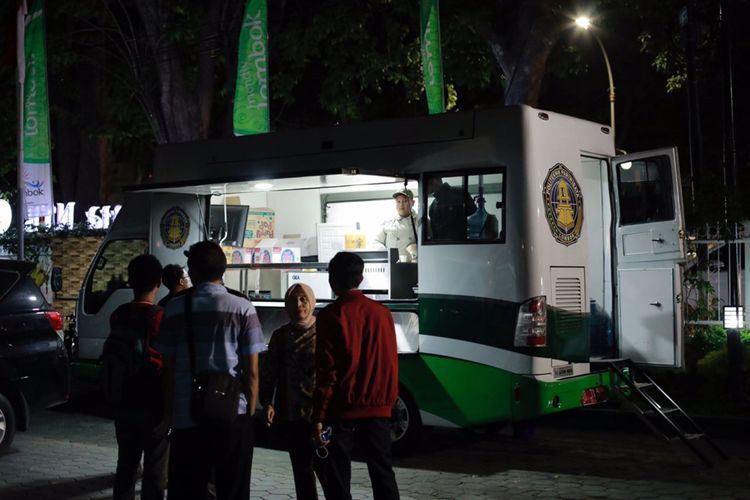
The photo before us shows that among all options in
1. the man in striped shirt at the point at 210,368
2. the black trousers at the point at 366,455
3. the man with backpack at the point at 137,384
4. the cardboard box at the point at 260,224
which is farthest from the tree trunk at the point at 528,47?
the man in striped shirt at the point at 210,368

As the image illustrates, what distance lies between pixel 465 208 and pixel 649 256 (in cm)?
188

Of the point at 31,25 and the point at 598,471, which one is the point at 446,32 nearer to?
the point at 31,25

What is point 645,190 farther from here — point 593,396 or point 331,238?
point 331,238

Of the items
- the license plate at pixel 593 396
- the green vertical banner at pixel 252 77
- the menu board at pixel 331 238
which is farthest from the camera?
the green vertical banner at pixel 252 77

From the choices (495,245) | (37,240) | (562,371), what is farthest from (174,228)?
(37,240)

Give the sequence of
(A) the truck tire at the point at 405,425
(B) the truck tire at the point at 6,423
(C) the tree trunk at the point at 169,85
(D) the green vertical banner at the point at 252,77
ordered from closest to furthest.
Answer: (A) the truck tire at the point at 405,425 < (B) the truck tire at the point at 6,423 < (D) the green vertical banner at the point at 252,77 < (C) the tree trunk at the point at 169,85

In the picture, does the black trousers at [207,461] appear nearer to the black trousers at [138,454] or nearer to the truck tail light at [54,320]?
the black trousers at [138,454]

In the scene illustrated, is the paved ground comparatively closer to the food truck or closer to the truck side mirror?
the food truck

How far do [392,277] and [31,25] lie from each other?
10.8 m

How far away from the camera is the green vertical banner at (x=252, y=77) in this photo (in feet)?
48.2

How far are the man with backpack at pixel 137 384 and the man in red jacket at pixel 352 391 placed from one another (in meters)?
1.09

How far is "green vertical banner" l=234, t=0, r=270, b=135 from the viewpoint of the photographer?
14703 mm

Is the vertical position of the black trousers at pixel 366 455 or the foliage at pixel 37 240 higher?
the foliage at pixel 37 240

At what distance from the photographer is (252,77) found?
48.8 feet
